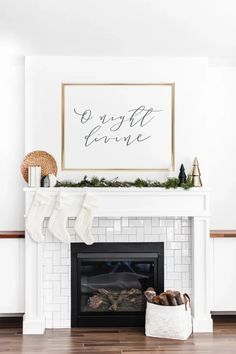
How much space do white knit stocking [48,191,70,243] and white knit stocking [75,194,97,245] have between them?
0.11 m

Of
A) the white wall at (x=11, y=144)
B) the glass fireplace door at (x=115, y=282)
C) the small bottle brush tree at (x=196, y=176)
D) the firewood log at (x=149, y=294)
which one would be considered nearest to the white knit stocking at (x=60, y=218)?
the glass fireplace door at (x=115, y=282)

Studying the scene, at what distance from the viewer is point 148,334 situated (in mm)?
4512

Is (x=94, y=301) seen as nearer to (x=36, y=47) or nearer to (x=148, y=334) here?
(x=148, y=334)

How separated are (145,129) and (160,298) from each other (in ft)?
4.81

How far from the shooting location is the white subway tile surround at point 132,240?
474 cm

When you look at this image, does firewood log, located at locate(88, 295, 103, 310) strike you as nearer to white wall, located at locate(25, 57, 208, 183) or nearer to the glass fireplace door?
the glass fireplace door

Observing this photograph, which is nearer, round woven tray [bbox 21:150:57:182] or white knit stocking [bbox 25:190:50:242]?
white knit stocking [bbox 25:190:50:242]

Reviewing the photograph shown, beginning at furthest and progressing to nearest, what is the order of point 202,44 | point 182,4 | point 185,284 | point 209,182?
point 209,182 < point 185,284 < point 202,44 < point 182,4

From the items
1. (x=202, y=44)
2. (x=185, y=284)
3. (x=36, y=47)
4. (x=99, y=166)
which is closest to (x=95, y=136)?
(x=99, y=166)

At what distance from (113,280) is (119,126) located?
1.36m

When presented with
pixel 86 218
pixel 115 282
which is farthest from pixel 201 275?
pixel 86 218

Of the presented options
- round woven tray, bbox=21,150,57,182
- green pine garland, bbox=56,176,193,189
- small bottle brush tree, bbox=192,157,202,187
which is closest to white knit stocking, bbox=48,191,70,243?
green pine garland, bbox=56,176,193,189

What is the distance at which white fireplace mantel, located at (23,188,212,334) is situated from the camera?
4645 millimetres

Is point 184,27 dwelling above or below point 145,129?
above
